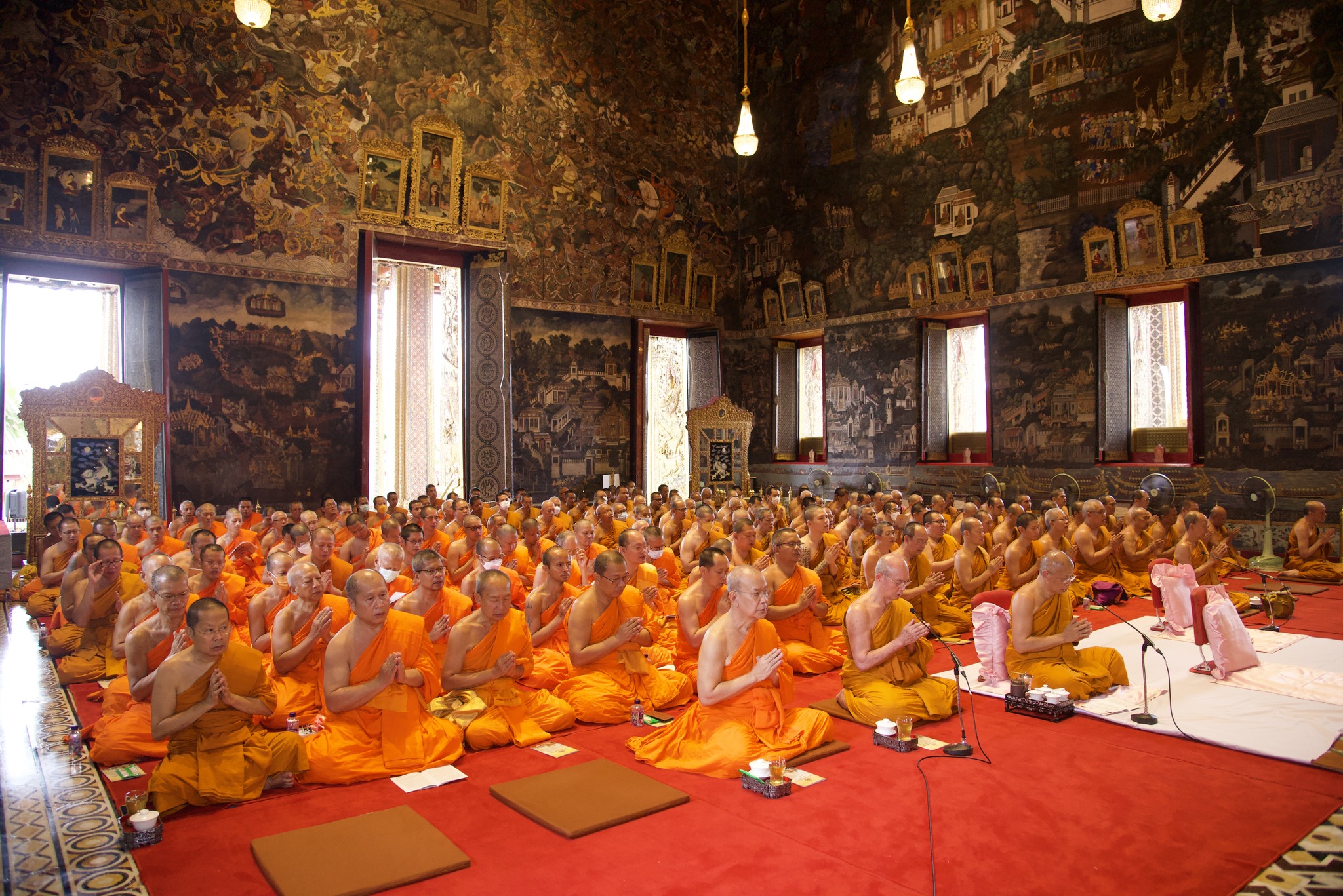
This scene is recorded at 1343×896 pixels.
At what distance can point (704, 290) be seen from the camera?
25.6 metres

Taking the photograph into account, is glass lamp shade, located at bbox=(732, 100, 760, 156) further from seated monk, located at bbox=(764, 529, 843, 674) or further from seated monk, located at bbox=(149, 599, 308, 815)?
seated monk, located at bbox=(149, 599, 308, 815)

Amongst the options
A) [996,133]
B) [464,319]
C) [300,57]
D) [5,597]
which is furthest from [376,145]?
[996,133]

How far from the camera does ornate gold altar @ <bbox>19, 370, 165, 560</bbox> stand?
14.2 meters

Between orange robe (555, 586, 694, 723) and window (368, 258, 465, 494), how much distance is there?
14895mm

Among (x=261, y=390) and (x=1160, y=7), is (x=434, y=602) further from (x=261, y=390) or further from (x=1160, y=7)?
(x=261, y=390)

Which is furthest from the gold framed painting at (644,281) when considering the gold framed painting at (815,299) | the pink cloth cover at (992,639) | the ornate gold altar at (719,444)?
the pink cloth cover at (992,639)

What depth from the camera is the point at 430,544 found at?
11.6 metres

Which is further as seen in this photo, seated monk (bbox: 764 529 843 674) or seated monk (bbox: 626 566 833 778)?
seated monk (bbox: 764 529 843 674)

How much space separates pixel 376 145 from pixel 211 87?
334 centimetres

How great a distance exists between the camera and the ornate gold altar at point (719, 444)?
2288 cm

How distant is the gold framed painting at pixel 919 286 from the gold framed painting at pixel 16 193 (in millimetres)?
18763

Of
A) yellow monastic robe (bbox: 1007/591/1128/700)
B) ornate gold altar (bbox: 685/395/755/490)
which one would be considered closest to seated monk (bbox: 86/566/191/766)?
yellow monastic robe (bbox: 1007/591/1128/700)

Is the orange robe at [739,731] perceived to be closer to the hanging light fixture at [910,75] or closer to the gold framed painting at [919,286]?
the hanging light fixture at [910,75]

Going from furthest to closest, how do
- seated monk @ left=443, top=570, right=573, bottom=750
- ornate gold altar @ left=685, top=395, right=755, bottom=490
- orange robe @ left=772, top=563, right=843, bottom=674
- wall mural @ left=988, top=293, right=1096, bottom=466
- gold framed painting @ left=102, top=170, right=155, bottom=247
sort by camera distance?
ornate gold altar @ left=685, top=395, right=755, bottom=490
wall mural @ left=988, top=293, right=1096, bottom=466
gold framed painting @ left=102, top=170, right=155, bottom=247
orange robe @ left=772, top=563, right=843, bottom=674
seated monk @ left=443, top=570, right=573, bottom=750
